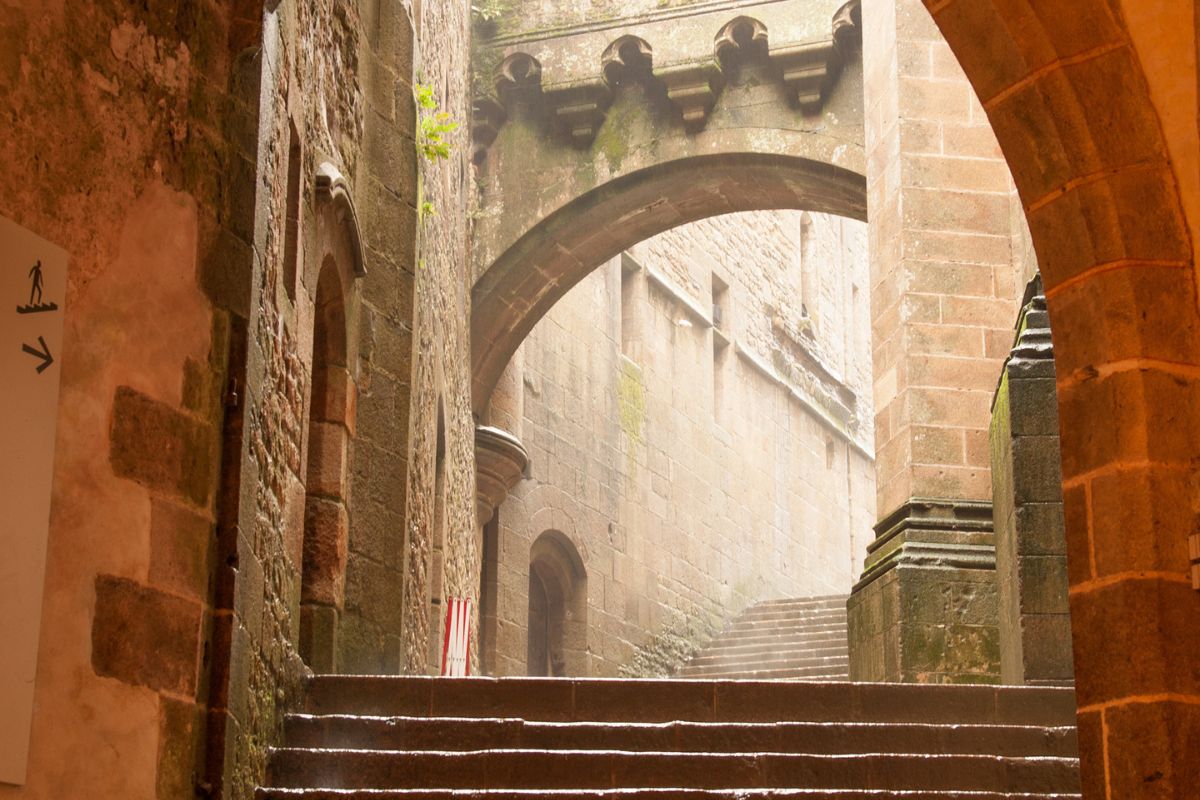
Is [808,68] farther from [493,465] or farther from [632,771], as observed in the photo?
[632,771]

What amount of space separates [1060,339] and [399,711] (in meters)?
3.63

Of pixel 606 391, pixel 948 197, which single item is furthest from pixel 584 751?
pixel 606 391

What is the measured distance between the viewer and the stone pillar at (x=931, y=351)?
35.6 feet

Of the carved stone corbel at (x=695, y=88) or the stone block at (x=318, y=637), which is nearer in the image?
the stone block at (x=318, y=637)

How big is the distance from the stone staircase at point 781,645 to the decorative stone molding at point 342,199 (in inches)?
347

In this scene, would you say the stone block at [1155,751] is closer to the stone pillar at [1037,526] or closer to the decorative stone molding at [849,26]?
the stone pillar at [1037,526]

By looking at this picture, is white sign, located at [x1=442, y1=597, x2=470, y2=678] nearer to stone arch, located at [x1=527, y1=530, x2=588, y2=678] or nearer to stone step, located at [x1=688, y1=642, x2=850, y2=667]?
stone step, located at [x1=688, y1=642, x2=850, y2=667]

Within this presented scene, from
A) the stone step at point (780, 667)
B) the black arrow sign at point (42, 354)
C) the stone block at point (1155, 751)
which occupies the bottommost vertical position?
the stone block at point (1155, 751)

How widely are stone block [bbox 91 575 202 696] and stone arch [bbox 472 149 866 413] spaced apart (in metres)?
10.7

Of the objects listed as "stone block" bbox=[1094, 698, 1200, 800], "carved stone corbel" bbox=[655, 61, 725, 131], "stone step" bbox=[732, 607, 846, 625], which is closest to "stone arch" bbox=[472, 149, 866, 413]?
"carved stone corbel" bbox=[655, 61, 725, 131]

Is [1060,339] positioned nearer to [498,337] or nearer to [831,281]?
[498,337]

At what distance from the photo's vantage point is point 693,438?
21.1m

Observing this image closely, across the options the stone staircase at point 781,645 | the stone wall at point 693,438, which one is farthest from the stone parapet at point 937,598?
the stone wall at point 693,438

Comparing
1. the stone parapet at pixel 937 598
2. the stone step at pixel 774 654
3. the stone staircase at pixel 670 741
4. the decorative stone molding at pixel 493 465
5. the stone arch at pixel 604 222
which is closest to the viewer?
the stone staircase at pixel 670 741
